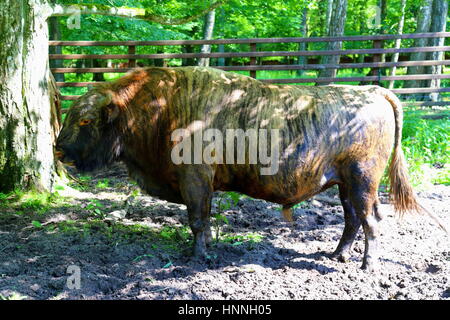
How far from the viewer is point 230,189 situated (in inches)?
199

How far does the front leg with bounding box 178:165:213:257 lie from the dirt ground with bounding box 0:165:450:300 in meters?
0.32

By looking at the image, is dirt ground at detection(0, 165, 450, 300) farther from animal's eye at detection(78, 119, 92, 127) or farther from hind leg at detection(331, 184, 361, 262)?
animal's eye at detection(78, 119, 92, 127)

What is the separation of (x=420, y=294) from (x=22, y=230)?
13.6 feet

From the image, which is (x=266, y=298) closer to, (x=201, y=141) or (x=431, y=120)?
(x=201, y=141)

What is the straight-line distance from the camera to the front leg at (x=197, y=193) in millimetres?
4629

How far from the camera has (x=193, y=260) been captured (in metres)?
4.73

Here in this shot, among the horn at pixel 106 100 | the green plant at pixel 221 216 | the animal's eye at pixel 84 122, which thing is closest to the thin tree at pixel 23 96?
the animal's eye at pixel 84 122

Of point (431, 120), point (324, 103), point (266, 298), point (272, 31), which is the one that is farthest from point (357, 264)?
point (272, 31)

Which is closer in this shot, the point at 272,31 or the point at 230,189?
the point at 230,189

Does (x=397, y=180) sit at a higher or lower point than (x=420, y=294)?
higher

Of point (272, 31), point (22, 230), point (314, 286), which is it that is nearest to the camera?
point (314, 286)

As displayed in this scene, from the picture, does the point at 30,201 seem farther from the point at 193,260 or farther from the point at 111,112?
the point at 193,260

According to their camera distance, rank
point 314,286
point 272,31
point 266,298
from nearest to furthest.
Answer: point 266,298, point 314,286, point 272,31

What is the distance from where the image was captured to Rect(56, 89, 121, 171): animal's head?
463 cm
